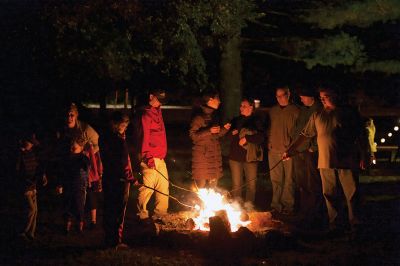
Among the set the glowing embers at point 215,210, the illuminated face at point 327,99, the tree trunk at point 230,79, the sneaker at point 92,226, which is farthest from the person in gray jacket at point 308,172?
the tree trunk at point 230,79

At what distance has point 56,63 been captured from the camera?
49.2ft

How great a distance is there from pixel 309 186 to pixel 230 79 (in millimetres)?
10308

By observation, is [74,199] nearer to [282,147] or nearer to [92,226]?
[92,226]

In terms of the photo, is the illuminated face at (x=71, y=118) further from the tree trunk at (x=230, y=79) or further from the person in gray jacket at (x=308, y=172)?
the tree trunk at (x=230, y=79)

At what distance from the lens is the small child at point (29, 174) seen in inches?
326

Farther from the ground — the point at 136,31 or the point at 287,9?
the point at 287,9

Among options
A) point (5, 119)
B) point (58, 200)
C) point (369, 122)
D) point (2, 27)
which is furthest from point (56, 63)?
point (369, 122)

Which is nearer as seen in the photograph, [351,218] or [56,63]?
[351,218]

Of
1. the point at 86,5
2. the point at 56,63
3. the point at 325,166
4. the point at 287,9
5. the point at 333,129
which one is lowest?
the point at 325,166

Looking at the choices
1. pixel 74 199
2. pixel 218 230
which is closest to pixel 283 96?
pixel 218 230

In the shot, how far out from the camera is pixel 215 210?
8695 mm

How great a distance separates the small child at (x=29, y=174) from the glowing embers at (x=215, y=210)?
2272mm

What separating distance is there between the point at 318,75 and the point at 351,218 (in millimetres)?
22362

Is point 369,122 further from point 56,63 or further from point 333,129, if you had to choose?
point 56,63
